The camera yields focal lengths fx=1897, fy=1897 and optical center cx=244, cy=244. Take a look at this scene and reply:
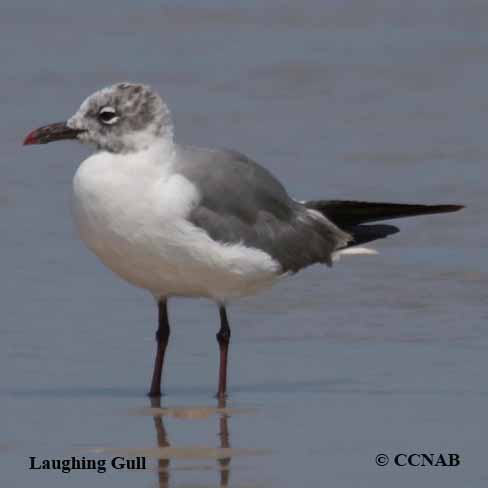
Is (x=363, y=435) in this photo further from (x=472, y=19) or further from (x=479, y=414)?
(x=472, y=19)

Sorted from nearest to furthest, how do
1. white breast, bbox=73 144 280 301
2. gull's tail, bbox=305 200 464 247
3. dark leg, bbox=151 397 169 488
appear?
dark leg, bbox=151 397 169 488
white breast, bbox=73 144 280 301
gull's tail, bbox=305 200 464 247

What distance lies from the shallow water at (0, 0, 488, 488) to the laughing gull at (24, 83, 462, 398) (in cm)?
46

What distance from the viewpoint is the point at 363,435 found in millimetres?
7805

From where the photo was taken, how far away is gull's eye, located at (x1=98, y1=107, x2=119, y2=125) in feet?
28.3

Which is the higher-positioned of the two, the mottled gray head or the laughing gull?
the mottled gray head

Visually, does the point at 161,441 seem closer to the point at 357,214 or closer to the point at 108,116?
the point at 108,116

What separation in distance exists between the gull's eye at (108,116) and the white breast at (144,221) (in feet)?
0.50

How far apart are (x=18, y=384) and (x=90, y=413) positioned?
21.0 inches

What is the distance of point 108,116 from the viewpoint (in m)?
8.64

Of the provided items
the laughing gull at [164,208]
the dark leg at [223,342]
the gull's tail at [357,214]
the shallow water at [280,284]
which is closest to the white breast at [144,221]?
the laughing gull at [164,208]

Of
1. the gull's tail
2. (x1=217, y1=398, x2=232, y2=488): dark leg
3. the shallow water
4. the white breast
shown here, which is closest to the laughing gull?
the white breast

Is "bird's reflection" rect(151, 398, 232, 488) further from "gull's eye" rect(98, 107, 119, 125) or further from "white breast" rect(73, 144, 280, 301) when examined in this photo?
"gull's eye" rect(98, 107, 119, 125)

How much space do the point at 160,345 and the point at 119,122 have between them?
1.11 m

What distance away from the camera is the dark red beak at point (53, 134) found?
8.66 metres
